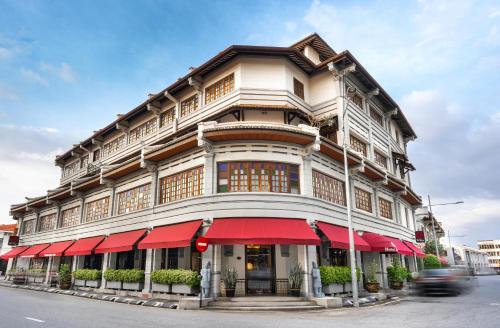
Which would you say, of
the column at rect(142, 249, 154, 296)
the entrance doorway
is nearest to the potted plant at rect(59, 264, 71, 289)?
the column at rect(142, 249, 154, 296)

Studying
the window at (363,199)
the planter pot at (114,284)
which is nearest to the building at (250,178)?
the window at (363,199)

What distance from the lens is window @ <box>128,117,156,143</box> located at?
3136 centimetres

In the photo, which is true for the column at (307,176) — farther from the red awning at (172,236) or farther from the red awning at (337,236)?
the red awning at (172,236)

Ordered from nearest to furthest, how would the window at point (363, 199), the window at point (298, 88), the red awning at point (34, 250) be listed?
the window at point (298, 88) → the window at point (363, 199) → the red awning at point (34, 250)

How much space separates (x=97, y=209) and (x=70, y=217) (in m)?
6.46

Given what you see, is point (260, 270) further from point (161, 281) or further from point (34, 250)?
point (34, 250)

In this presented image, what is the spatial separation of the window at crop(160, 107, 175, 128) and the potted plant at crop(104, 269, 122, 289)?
39.6ft

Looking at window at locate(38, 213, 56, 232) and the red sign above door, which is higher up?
window at locate(38, 213, 56, 232)

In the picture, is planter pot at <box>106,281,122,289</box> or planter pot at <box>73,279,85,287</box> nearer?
planter pot at <box>106,281,122,289</box>

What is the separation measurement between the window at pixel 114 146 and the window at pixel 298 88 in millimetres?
17852

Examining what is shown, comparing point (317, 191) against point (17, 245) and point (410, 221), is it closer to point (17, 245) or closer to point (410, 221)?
point (410, 221)

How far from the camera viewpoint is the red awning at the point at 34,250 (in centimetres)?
3600

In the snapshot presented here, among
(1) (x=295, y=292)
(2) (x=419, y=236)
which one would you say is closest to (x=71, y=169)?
(1) (x=295, y=292)

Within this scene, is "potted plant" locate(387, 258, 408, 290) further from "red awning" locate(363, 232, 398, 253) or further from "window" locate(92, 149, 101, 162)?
"window" locate(92, 149, 101, 162)
